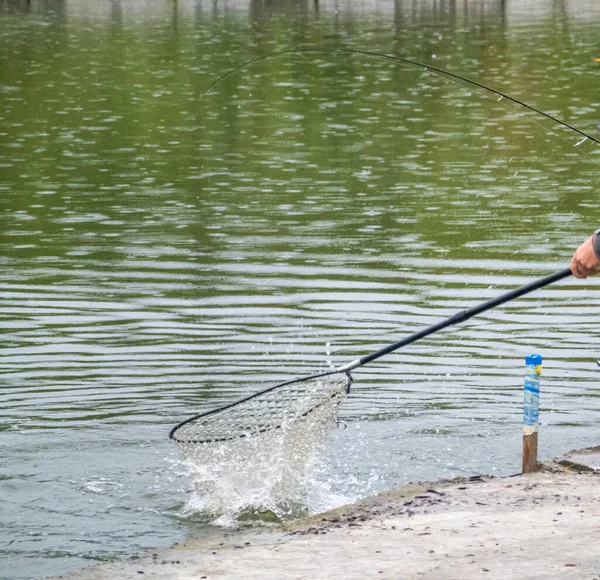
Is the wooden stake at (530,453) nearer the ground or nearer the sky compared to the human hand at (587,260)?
nearer the ground

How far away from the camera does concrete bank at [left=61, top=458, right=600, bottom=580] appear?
666cm

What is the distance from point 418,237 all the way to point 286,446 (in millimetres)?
8279

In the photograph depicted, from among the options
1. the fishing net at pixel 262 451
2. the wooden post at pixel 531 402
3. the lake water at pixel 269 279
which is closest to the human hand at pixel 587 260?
the wooden post at pixel 531 402

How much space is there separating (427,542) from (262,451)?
1.67 metres

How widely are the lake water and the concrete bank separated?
1.90 ft

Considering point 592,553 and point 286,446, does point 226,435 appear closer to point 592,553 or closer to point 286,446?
point 286,446

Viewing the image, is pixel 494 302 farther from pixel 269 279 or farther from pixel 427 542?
pixel 269 279

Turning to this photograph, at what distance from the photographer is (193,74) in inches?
1467

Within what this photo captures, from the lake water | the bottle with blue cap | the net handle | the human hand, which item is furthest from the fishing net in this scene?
the human hand

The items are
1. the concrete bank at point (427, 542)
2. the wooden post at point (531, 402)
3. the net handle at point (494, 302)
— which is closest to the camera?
the concrete bank at point (427, 542)

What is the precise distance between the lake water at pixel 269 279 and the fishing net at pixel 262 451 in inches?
8.5

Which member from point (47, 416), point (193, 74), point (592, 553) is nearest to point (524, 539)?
point (592, 553)

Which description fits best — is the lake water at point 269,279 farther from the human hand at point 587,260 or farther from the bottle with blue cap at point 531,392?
the human hand at point 587,260

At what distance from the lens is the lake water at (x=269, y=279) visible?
9.20 meters
